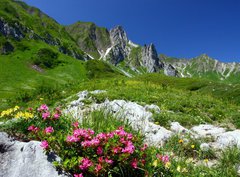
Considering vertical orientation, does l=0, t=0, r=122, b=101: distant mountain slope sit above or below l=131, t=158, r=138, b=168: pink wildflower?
above

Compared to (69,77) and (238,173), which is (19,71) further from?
(238,173)

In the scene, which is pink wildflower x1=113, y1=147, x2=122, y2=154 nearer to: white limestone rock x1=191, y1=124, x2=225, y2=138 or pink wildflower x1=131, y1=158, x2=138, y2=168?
pink wildflower x1=131, y1=158, x2=138, y2=168

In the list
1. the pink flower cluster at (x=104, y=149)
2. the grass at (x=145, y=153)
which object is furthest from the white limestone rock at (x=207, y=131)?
the pink flower cluster at (x=104, y=149)

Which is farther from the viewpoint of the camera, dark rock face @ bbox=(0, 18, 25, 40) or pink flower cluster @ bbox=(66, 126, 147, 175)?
dark rock face @ bbox=(0, 18, 25, 40)

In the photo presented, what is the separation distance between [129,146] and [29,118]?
9.31ft

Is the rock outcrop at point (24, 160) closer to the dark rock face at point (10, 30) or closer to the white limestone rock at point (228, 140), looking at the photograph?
the white limestone rock at point (228, 140)

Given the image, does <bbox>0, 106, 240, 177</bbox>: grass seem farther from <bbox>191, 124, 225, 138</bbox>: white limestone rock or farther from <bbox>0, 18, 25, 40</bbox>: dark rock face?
<bbox>0, 18, 25, 40</bbox>: dark rock face

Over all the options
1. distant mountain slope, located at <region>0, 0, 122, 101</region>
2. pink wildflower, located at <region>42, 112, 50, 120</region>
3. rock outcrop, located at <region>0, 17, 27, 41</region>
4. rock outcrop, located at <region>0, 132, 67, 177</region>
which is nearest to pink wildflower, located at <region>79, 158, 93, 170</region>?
rock outcrop, located at <region>0, 132, 67, 177</region>

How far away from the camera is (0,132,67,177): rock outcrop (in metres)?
4.95

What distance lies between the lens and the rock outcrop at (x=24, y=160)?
495cm

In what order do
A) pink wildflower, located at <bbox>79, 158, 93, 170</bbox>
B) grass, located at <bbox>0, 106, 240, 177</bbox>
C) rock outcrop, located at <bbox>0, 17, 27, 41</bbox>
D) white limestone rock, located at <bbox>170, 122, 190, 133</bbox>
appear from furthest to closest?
rock outcrop, located at <bbox>0, 17, 27, 41</bbox>
white limestone rock, located at <bbox>170, 122, 190, 133</bbox>
grass, located at <bbox>0, 106, 240, 177</bbox>
pink wildflower, located at <bbox>79, 158, 93, 170</bbox>

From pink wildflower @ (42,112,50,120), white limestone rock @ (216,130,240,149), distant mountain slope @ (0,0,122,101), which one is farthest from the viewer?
distant mountain slope @ (0,0,122,101)

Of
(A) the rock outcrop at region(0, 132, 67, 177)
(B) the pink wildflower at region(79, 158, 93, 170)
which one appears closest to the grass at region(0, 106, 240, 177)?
(B) the pink wildflower at region(79, 158, 93, 170)

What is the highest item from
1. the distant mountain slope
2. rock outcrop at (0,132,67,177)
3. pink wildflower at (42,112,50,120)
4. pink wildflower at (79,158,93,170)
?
the distant mountain slope
